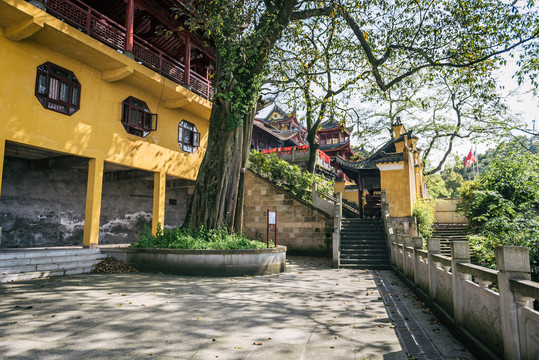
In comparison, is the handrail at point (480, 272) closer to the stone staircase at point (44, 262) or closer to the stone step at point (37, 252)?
the stone staircase at point (44, 262)

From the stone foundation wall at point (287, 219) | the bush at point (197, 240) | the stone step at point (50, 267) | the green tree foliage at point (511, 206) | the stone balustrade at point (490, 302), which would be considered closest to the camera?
the stone balustrade at point (490, 302)

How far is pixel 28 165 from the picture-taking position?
463 inches

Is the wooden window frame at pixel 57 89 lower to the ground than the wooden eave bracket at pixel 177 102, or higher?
lower

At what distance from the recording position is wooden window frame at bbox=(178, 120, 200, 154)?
47.1 ft

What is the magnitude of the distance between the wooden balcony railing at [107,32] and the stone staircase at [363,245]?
27.6ft

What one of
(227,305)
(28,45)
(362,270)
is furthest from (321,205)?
(28,45)

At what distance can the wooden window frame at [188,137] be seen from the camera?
1436 cm

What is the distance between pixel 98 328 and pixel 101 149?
316 inches

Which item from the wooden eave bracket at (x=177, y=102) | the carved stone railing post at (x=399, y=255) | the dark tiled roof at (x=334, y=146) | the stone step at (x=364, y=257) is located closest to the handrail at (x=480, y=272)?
the carved stone railing post at (x=399, y=255)

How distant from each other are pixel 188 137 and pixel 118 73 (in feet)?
14.3

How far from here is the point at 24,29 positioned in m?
8.57

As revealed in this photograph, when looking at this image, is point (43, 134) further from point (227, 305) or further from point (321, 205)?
point (321, 205)

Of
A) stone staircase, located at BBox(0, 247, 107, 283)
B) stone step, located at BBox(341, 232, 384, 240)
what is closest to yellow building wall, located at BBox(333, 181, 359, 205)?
stone step, located at BBox(341, 232, 384, 240)

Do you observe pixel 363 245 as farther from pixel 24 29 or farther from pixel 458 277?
pixel 24 29
